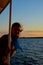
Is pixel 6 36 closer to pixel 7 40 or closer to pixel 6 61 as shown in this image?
pixel 7 40

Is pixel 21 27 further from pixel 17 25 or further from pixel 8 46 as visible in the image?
pixel 8 46

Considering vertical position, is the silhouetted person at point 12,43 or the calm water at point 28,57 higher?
the silhouetted person at point 12,43

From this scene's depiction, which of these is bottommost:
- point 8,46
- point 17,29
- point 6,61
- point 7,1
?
point 6,61

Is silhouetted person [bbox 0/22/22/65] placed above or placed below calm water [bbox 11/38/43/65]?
above

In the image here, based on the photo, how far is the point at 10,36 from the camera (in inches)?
105

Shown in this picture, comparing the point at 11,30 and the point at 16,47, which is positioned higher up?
the point at 11,30

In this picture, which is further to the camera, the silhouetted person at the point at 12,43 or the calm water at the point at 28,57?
the calm water at the point at 28,57

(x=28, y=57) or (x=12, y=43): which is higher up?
(x=12, y=43)

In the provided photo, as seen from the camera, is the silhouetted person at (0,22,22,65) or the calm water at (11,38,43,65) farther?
the calm water at (11,38,43,65)

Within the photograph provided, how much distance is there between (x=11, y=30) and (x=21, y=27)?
4.5 inches

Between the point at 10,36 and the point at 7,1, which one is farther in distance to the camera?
the point at 7,1

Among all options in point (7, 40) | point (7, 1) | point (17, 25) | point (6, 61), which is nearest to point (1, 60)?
point (6, 61)

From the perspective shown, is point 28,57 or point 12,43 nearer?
point 12,43

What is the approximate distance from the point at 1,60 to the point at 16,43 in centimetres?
26
